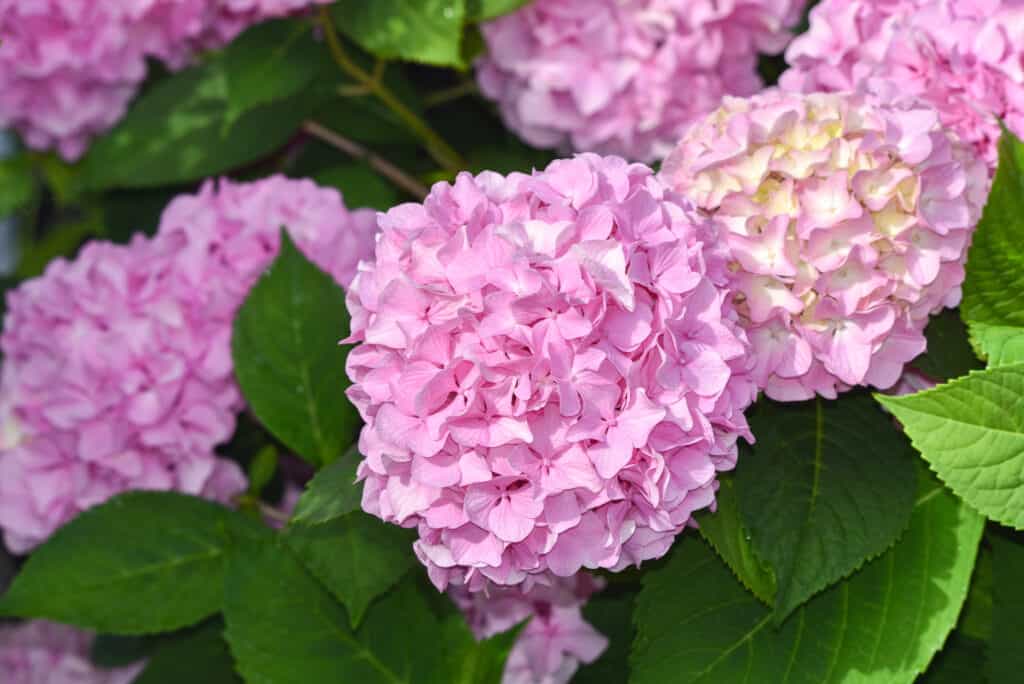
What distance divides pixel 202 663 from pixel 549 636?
0.94 ft

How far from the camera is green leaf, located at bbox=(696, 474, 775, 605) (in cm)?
73

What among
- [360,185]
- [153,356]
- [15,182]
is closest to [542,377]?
[153,356]

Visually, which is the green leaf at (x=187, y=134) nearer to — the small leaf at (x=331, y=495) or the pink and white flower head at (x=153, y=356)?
the pink and white flower head at (x=153, y=356)

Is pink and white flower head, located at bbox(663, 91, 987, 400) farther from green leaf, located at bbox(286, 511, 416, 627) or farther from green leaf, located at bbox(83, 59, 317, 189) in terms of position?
green leaf, located at bbox(83, 59, 317, 189)

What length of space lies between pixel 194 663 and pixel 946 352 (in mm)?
598

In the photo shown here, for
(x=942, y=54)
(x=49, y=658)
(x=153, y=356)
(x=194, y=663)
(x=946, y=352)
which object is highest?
(x=942, y=54)

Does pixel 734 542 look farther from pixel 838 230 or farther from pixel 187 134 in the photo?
pixel 187 134

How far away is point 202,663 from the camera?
1034mm

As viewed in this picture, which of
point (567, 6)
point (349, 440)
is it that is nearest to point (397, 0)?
point (567, 6)

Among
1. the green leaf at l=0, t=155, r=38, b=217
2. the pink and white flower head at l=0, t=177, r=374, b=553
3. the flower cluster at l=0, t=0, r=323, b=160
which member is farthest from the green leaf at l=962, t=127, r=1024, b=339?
the green leaf at l=0, t=155, r=38, b=217

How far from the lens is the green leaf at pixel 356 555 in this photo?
0.83 meters

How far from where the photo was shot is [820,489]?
0.76 meters

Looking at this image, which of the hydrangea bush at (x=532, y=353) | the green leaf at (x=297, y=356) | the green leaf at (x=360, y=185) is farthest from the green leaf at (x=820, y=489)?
the green leaf at (x=360, y=185)

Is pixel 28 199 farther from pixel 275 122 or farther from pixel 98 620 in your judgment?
pixel 98 620
